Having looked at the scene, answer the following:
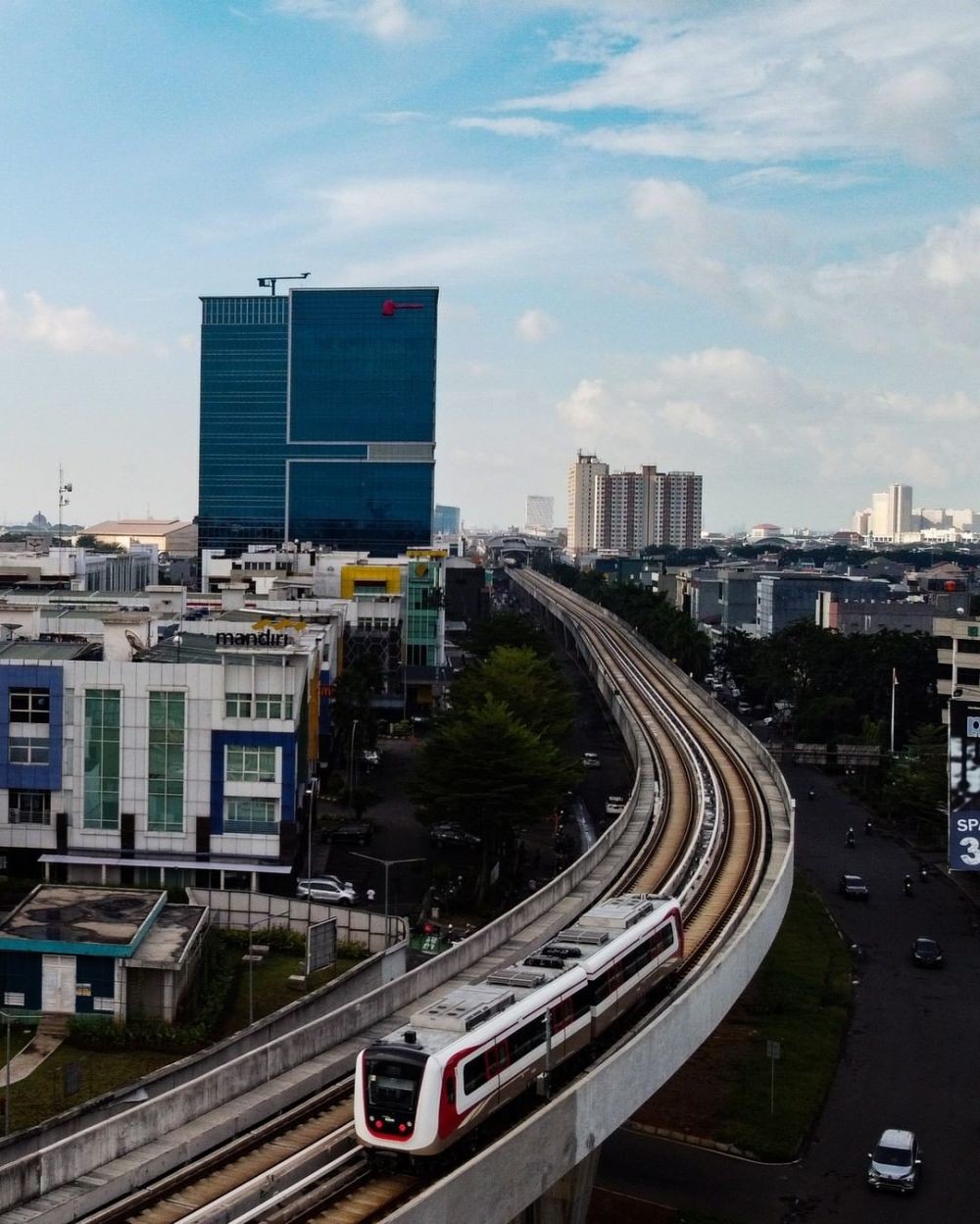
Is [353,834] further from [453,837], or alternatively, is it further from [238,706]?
[238,706]

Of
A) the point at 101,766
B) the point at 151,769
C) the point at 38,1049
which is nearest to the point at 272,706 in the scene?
the point at 151,769

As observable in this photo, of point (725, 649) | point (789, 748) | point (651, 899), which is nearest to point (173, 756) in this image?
point (651, 899)

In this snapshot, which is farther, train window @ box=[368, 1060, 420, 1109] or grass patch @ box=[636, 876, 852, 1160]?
grass patch @ box=[636, 876, 852, 1160]

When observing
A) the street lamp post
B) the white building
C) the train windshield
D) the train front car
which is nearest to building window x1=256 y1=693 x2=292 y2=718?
the white building

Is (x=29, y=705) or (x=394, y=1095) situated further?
(x=29, y=705)

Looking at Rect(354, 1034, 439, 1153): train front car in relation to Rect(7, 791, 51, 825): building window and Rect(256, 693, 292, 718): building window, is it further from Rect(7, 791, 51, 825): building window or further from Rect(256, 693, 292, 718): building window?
Rect(7, 791, 51, 825): building window

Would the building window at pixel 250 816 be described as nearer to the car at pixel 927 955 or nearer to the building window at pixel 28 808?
the building window at pixel 28 808

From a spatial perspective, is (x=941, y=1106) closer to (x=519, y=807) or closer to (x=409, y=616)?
(x=519, y=807)
